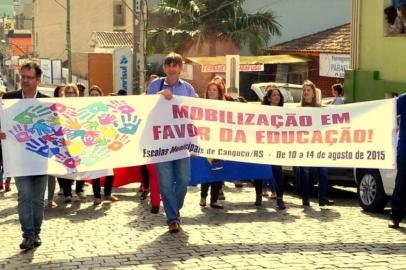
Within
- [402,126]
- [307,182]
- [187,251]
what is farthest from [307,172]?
[187,251]

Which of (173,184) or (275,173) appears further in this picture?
(275,173)

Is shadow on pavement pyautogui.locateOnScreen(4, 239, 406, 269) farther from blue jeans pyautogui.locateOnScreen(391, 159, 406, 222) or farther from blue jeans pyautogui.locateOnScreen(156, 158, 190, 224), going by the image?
blue jeans pyautogui.locateOnScreen(391, 159, 406, 222)

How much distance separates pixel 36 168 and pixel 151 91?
1.67 m

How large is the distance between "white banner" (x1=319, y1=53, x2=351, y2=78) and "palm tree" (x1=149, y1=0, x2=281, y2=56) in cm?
611

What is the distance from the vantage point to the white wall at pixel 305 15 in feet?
124

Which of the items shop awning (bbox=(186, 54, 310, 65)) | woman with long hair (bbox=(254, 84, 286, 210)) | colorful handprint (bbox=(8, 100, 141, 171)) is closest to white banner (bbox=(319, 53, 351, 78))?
shop awning (bbox=(186, 54, 310, 65))

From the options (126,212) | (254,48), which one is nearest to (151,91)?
(126,212)

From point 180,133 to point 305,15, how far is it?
104ft

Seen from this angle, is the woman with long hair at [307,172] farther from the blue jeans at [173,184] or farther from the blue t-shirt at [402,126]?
the blue jeans at [173,184]

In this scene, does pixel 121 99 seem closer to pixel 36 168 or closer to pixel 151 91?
pixel 151 91

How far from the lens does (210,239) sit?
704cm

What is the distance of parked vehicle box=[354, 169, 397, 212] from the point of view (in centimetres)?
905

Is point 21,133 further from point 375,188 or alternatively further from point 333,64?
point 333,64

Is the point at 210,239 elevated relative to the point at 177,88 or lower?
lower
